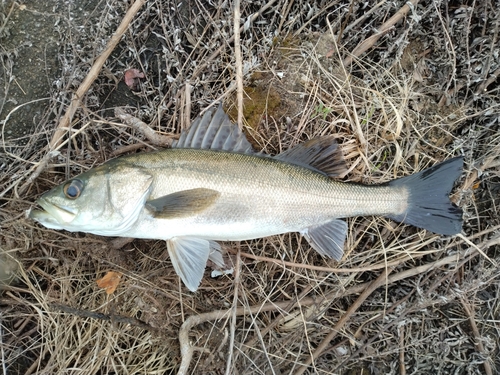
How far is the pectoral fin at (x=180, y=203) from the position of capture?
2910mm

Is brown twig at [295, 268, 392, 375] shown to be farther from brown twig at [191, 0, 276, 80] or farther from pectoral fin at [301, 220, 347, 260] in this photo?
brown twig at [191, 0, 276, 80]

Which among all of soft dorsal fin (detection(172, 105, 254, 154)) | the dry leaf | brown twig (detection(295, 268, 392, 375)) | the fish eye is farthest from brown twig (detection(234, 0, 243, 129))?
brown twig (detection(295, 268, 392, 375))

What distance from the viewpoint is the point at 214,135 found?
317 centimetres

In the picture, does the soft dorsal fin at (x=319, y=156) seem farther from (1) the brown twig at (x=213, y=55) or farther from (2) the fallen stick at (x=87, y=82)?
(2) the fallen stick at (x=87, y=82)

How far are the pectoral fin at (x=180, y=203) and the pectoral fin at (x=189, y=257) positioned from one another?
0.26 metres

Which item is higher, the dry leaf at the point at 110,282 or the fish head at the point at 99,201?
the fish head at the point at 99,201

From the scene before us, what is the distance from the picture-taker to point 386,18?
12.3 ft

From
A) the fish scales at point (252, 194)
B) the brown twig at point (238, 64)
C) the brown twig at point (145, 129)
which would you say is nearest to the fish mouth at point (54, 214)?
the fish scales at point (252, 194)

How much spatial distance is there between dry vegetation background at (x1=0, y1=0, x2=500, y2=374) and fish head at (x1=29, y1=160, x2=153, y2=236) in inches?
19.9

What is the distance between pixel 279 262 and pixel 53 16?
3.08 metres

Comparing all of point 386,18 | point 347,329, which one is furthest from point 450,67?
point 347,329

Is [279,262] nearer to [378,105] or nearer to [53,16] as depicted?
[378,105]

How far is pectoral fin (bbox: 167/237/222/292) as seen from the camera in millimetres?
3080

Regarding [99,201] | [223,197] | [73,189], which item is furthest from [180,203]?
[73,189]
